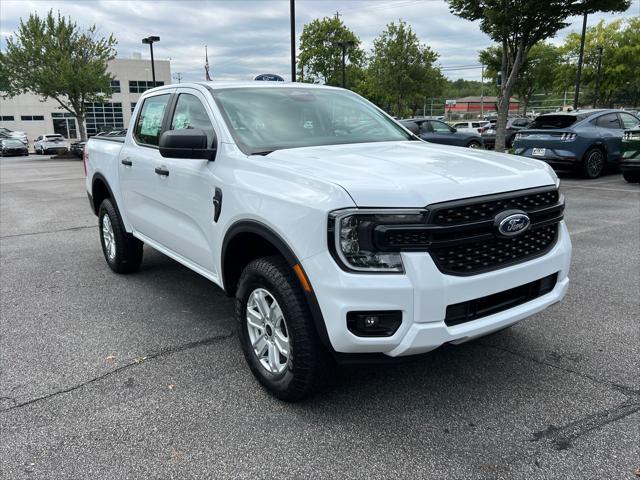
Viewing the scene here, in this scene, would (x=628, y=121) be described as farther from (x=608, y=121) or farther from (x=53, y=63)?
(x=53, y=63)

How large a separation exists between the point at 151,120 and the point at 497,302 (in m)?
3.43

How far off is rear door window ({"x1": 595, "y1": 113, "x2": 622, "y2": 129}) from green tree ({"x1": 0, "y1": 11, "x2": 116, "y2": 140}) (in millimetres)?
27726

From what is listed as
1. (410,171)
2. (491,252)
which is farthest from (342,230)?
(491,252)

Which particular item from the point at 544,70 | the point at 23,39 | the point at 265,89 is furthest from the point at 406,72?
the point at 265,89

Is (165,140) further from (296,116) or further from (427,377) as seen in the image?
(427,377)

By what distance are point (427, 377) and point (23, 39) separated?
35.2 metres

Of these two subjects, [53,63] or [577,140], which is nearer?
[577,140]

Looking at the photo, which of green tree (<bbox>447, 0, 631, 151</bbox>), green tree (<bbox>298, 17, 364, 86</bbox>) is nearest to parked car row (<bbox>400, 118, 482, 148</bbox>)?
green tree (<bbox>447, 0, 631, 151</bbox>)

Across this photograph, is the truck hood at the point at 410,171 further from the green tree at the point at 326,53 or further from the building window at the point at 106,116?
the building window at the point at 106,116

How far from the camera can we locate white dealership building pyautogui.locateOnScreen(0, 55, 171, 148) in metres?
66.7

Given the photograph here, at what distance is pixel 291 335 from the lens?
2.78 m

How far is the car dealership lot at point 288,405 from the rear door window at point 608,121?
9085 mm

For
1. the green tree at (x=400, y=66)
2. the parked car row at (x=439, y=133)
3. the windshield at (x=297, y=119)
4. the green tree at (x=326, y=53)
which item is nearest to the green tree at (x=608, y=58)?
the green tree at (x=400, y=66)

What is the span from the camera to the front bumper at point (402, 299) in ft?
8.11
